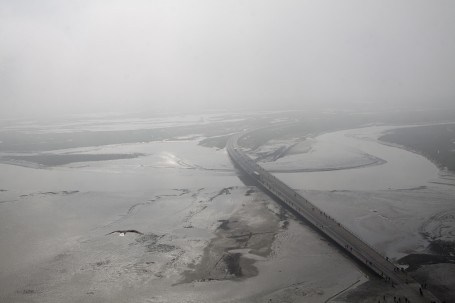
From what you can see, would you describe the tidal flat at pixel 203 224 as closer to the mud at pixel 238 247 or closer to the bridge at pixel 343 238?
the mud at pixel 238 247

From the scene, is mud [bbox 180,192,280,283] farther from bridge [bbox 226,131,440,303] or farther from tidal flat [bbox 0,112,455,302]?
bridge [bbox 226,131,440,303]

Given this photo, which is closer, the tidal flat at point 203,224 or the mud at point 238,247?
the tidal flat at point 203,224

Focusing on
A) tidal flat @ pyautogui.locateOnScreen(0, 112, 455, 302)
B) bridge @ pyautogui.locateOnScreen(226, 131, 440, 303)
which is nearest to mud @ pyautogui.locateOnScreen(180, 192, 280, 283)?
tidal flat @ pyautogui.locateOnScreen(0, 112, 455, 302)

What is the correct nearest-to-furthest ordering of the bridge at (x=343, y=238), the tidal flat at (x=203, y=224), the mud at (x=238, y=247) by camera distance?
1. the bridge at (x=343, y=238)
2. the tidal flat at (x=203, y=224)
3. the mud at (x=238, y=247)

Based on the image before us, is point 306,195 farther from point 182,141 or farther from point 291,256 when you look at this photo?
point 182,141

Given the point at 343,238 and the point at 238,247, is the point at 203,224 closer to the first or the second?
the point at 238,247

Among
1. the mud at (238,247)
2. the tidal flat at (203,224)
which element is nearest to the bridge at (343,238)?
the tidal flat at (203,224)

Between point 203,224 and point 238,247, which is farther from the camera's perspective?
point 203,224

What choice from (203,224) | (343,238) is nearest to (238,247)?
(203,224)

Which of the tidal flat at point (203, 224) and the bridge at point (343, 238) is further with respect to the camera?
the tidal flat at point (203, 224)

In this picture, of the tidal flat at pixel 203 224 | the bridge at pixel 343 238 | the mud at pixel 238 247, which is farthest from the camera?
the mud at pixel 238 247
